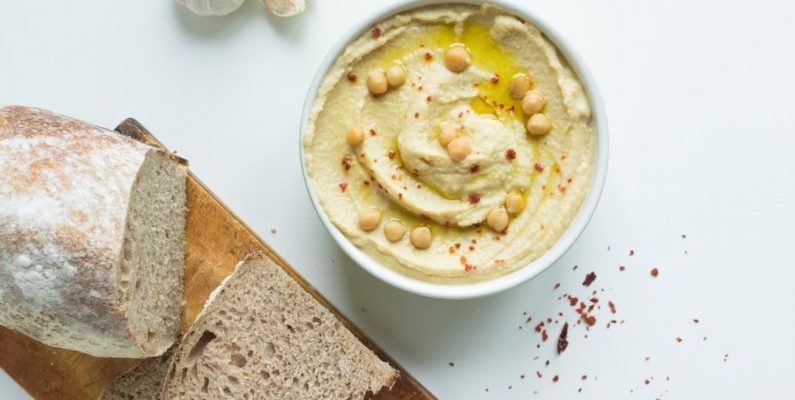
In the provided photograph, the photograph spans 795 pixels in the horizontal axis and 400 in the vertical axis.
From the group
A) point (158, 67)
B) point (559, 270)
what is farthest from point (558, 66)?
point (158, 67)

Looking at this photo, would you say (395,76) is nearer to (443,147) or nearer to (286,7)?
(443,147)

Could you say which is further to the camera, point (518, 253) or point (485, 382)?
point (485, 382)

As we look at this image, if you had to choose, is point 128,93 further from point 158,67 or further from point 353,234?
point 353,234

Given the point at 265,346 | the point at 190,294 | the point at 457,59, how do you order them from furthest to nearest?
the point at 190,294 < the point at 265,346 < the point at 457,59

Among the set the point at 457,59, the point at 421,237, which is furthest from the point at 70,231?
the point at 457,59

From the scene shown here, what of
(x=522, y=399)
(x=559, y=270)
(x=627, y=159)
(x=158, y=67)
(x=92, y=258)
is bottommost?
(x=522, y=399)

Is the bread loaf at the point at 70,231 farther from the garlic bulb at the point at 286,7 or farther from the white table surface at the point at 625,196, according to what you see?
the garlic bulb at the point at 286,7

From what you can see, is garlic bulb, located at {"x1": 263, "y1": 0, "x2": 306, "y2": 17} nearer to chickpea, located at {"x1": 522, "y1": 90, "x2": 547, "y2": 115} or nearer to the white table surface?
the white table surface
